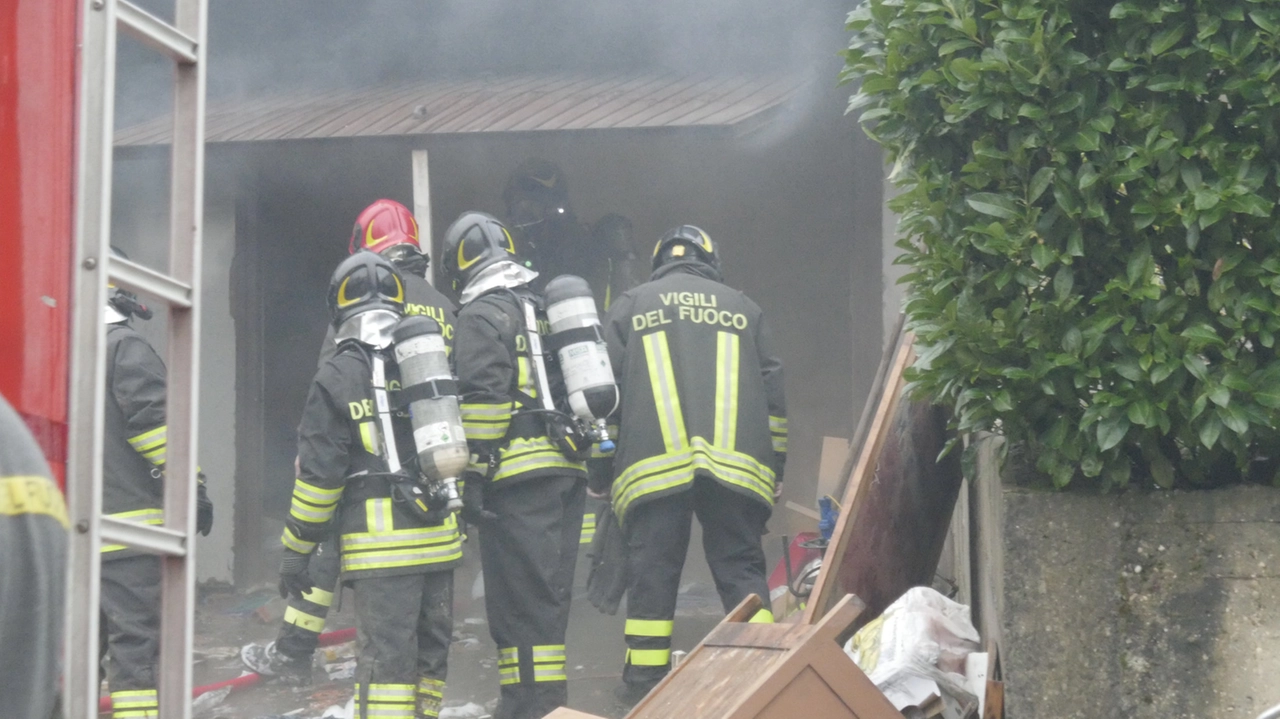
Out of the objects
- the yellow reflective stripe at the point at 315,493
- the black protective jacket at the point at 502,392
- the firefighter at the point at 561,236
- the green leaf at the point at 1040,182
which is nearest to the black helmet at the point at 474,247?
the black protective jacket at the point at 502,392

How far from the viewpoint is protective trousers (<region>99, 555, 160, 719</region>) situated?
4988 millimetres

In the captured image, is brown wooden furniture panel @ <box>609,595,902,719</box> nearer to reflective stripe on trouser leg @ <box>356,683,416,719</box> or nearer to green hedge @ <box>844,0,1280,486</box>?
green hedge @ <box>844,0,1280,486</box>

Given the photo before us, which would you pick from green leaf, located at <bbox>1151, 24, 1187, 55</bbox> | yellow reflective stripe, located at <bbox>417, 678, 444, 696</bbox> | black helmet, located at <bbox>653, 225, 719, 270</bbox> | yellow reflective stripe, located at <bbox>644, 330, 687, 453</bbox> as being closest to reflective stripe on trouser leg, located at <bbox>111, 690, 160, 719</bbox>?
yellow reflective stripe, located at <bbox>417, 678, 444, 696</bbox>

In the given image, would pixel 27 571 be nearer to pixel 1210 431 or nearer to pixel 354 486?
pixel 1210 431

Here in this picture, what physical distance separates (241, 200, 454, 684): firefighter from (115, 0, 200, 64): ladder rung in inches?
151

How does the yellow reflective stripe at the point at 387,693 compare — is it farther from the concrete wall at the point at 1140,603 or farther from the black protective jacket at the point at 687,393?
the concrete wall at the point at 1140,603

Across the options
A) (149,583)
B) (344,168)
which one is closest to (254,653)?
(149,583)

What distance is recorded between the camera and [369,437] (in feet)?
17.4

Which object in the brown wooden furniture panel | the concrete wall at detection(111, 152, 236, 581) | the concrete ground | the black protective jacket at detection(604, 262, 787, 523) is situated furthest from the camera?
the concrete wall at detection(111, 152, 236, 581)

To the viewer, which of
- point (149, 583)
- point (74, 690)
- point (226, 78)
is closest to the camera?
point (74, 690)

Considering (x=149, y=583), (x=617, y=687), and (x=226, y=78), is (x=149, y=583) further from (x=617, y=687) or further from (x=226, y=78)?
(x=226, y=78)

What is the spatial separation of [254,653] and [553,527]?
204cm

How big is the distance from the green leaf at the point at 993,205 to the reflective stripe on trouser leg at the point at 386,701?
3058 millimetres

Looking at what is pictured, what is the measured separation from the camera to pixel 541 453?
569 cm
